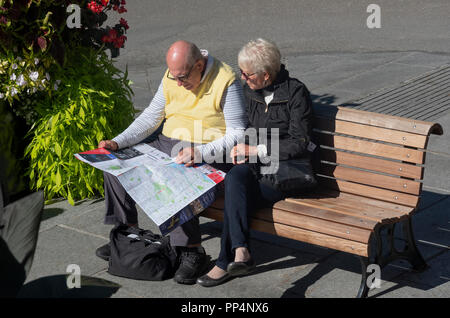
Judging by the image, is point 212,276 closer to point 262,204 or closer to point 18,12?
point 262,204

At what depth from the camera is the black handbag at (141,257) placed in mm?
4398

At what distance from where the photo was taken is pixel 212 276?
4297 mm

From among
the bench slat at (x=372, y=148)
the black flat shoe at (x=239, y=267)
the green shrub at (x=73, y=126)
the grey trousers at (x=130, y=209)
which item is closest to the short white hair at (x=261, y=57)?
the bench slat at (x=372, y=148)

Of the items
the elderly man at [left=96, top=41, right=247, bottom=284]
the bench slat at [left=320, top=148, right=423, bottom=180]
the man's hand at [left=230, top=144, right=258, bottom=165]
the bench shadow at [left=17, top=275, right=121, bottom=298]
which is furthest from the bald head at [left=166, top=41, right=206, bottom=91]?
the bench shadow at [left=17, top=275, right=121, bottom=298]

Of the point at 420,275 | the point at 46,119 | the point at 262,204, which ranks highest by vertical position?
the point at 46,119

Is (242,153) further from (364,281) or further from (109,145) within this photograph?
(364,281)

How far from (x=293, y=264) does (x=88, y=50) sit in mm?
2381

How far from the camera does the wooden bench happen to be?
399cm

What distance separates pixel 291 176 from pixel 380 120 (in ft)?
2.06

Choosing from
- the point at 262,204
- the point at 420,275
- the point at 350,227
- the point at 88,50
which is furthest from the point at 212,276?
the point at 88,50

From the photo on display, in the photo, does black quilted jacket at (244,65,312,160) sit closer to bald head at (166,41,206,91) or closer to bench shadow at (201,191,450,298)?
bald head at (166,41,206,91)

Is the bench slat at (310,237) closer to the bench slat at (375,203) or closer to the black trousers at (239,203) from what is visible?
the black trousers at (239,203)

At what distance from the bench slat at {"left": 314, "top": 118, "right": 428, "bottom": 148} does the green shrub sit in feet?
5.84

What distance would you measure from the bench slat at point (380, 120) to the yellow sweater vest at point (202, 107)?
0.63 meters
